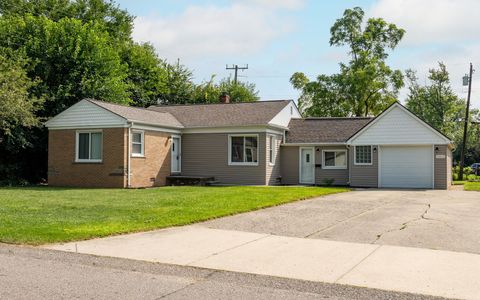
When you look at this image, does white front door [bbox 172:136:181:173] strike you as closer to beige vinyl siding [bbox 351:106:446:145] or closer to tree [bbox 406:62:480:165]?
beige vinyl siding [bbox 351:106:446:145]

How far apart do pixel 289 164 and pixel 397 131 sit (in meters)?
6.38

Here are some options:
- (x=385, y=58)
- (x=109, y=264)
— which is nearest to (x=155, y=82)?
(x=385, y=58)

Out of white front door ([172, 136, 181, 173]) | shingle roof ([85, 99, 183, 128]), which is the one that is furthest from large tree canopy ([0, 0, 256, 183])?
white front door ([172, 136, 181, 173])

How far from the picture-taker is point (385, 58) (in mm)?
48969

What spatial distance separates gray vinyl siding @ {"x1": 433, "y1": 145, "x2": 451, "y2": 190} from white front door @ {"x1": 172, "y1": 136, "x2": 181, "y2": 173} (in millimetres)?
13839

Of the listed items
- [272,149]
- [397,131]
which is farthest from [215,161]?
[397,131]

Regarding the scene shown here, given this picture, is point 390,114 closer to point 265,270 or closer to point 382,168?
point 382,168

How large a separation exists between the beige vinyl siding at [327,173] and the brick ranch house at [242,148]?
0.19ft

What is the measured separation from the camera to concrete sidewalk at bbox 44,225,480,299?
6859 mm

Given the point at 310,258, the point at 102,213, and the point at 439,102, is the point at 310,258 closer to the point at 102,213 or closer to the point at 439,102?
the point at 102,213

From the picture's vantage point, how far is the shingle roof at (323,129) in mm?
28781

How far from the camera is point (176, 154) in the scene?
93.2 ft

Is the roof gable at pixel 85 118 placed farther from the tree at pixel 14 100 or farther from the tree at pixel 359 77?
the tree at pixel 359 77

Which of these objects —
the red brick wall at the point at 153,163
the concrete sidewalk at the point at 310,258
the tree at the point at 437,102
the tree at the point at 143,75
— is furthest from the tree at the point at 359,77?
the concrete sidewalk at the point at 310,258
